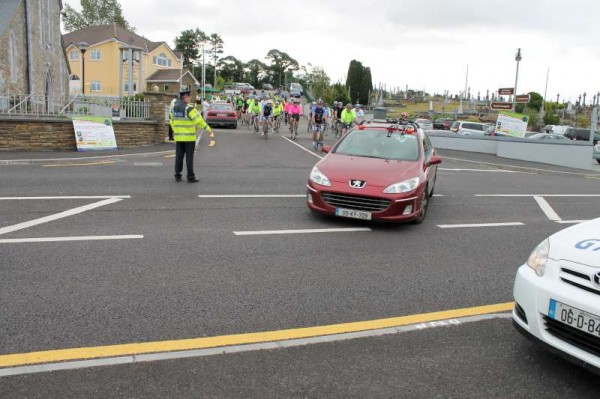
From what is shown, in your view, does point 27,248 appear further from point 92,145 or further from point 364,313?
point 92,145

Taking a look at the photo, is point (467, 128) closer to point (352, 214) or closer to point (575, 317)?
point (352, 214)

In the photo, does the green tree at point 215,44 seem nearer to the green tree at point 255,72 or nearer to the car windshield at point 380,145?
the green tree at point 255,72

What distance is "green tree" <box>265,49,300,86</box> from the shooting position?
146125 millimetres

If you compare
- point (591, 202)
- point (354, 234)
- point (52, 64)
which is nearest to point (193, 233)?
point (354, 234)

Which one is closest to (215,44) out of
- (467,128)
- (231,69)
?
(231,69)

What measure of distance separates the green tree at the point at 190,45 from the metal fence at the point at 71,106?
100763mm

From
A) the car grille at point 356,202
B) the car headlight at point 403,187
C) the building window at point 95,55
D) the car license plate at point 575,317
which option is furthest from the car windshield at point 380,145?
the building window at point 95,55

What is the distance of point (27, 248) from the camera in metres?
6.20

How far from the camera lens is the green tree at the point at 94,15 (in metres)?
87.6

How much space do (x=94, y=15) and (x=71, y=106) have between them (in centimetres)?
7943

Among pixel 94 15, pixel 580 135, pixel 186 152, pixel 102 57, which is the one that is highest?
pixel 94 15

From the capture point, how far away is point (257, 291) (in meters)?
5.12

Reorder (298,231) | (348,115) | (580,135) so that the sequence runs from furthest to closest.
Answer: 1. (580,135)
2. (348,115)
3. (298,231)

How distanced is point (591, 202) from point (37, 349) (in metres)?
12.1
